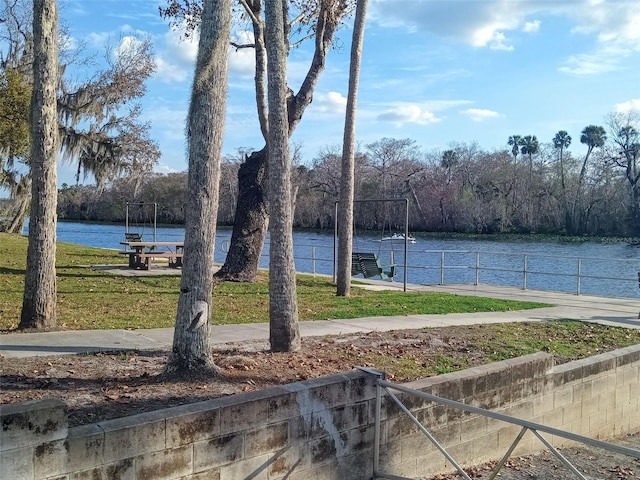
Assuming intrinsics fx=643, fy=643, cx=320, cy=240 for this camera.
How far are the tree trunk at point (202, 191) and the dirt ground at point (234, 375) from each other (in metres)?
0.38

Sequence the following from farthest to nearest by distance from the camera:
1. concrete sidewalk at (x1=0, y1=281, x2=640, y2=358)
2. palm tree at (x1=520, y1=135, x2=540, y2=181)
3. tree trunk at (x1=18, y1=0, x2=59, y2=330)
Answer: palm tree at (x1=520, y1=135, x2=540, y2=181)
tree trunk at (x1=18, y1=0, x2=59, y2=330)
concrete sidewalk at (x1=0, y1=281, x2=640, y2=358)

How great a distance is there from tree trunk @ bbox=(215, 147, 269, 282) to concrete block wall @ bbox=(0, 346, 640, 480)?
9.65 m

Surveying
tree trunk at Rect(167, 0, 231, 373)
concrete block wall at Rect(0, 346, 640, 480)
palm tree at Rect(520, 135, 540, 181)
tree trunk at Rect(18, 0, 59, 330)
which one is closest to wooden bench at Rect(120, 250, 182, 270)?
tree trunk at Rect(18, 0, 59, 330)

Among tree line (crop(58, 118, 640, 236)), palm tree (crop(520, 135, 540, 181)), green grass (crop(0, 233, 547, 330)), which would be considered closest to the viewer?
green grass (crop(0, 233, 547, 330))

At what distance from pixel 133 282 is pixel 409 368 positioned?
9432 mm

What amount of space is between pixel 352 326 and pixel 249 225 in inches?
270

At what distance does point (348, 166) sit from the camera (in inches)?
579

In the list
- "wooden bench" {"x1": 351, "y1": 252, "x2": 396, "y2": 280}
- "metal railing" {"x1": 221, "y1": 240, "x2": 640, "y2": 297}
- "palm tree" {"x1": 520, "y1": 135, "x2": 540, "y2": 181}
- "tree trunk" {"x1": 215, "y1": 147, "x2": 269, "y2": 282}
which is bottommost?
"metal railing" {"x1": 221, "y1": 240, "x2": 640, "y2": 297}

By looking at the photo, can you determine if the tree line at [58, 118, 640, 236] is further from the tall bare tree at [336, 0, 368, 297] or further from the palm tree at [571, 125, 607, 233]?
the tall bare tree at [336, 0, 368, 297]

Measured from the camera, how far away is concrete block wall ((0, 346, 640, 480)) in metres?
3.86

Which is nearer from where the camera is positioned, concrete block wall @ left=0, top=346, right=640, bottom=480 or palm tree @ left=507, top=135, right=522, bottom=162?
concrete block wall @ left=0, top=346, right=640, bottom=480

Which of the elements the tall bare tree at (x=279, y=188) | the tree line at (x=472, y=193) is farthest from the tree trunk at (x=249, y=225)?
the tree line at (x=472, y=193)

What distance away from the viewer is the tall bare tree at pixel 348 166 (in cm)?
1450

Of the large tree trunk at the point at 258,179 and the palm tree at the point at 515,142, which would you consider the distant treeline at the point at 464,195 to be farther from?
the large tree trunk at the point at 258,179
